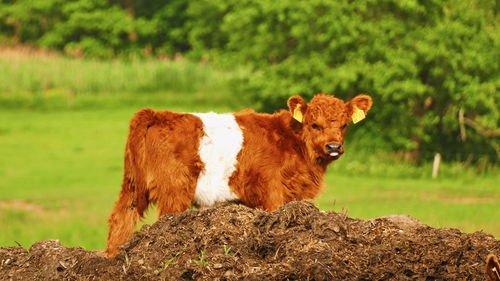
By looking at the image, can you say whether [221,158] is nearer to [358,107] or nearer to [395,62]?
[358,107]

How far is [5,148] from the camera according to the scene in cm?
2345

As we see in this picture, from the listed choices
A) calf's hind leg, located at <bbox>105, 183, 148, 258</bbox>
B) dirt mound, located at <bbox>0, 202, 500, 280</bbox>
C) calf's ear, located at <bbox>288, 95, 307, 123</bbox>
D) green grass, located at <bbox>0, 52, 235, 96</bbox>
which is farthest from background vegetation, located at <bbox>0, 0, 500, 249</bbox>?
dirt mound, located at <bbox>0, 202, 500, 280</bbox>

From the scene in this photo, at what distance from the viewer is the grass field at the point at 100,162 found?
15.6 metres

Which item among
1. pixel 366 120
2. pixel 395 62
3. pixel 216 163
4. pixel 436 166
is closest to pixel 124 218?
pixel 216 163

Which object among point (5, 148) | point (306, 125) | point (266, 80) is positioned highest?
point (306, 125)

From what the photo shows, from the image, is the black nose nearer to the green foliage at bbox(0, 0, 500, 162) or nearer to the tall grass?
the green foliage at bbox(0, 0, 500, 162)

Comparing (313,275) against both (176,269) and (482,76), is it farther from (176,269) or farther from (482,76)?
(482,76)

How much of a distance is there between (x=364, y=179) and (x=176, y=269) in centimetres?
1337

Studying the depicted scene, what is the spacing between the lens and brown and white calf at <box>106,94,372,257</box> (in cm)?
876

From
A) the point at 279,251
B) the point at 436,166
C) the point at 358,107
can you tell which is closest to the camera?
the point at 279,251

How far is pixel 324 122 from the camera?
9.09 m

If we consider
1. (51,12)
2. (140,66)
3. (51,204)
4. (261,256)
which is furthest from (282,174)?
(51,12)

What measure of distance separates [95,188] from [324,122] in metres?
10.4

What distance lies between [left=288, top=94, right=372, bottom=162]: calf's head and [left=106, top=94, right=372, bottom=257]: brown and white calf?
0.03 ft
